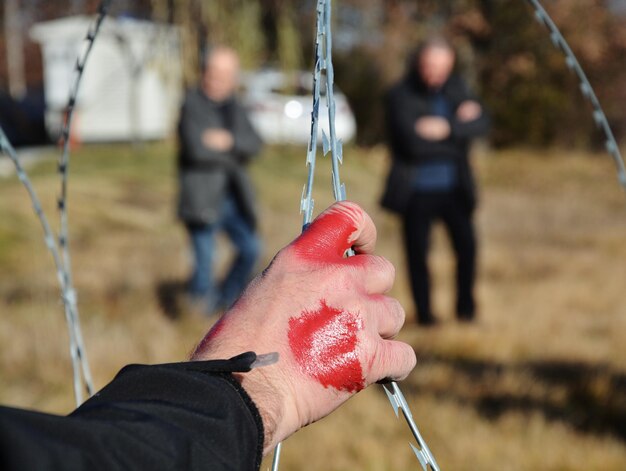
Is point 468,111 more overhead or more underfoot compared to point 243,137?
more overhead

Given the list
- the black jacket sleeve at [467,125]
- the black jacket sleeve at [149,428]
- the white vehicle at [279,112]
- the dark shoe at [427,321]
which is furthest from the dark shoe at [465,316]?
the white vehicle at [279,112]

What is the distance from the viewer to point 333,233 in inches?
45.7

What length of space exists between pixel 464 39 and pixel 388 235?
30.9ft

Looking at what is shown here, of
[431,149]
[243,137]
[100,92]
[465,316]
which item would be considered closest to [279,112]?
[100,92]

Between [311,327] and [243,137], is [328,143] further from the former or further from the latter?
[243,137]

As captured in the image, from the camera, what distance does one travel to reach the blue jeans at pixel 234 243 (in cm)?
523

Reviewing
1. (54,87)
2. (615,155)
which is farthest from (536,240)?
(54,87)

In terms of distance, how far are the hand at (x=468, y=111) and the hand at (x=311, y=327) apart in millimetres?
4031

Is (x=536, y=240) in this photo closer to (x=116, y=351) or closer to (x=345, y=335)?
(x=116, y=351)

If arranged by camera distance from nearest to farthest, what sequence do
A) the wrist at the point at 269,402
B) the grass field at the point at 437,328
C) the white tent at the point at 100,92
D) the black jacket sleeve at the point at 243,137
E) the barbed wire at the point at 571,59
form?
the wrist at the point at 269,402 → the barbed wire at the point at 571,59 → the grass field at the point at 437,328 → the black jacket sleeve at the point at 243,137 → the white tent at the point at 100,92

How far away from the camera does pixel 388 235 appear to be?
9.14 m

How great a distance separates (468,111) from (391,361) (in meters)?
4.07

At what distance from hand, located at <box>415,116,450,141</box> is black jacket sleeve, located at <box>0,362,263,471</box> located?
13.5 feet

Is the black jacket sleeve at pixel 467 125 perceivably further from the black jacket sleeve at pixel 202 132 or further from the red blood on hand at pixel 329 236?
the red blood on hand at pixel 329 236
